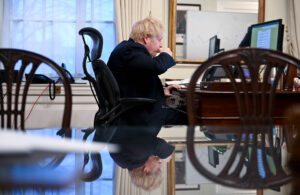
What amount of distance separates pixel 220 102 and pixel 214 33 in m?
1.80

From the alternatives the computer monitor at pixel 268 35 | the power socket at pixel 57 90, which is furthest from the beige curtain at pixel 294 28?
the power socket at pixel 57 90

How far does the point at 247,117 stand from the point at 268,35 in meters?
1.35

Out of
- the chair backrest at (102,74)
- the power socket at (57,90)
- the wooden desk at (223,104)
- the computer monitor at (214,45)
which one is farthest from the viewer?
the power socket at (57,90)

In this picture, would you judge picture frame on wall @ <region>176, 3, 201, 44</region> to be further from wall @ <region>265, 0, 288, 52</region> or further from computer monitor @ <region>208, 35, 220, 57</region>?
wall @ <region>265, 0, 288, 52</region>

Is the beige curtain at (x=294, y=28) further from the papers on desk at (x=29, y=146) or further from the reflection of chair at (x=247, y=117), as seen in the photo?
the papers on desk at (x=29, y=146)

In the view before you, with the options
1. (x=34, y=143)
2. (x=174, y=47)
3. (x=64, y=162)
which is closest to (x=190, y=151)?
(x=64, y=162)

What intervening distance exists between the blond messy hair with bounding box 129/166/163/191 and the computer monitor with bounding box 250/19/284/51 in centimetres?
196

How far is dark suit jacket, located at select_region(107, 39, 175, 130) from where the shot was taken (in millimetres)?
2344

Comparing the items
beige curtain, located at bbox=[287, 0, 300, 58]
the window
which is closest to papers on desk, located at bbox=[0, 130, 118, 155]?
the window

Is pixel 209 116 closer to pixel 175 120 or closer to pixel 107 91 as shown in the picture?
pixel 175 120

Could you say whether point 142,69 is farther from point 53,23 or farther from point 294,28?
point 294,28

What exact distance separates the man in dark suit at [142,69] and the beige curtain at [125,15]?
1099mm

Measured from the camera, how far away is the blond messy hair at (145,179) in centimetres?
57

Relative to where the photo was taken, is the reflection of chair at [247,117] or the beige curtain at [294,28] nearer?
the reflection of chair at [247,117]
